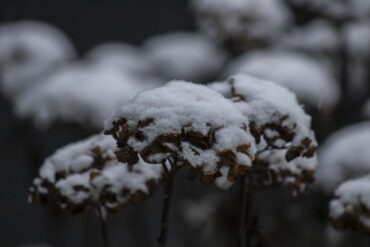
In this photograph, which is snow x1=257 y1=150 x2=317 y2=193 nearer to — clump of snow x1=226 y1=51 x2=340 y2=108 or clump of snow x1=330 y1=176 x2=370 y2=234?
clump of snow x1=330 y1=176 x2=370 y2=234

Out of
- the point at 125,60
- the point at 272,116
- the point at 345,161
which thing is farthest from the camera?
the point at 125,60

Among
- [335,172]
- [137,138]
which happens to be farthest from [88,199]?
[335,172]

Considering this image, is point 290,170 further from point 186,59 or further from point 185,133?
point 186,59

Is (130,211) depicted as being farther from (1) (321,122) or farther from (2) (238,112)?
(2) (238,112)

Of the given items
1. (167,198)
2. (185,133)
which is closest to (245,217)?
(167,198)

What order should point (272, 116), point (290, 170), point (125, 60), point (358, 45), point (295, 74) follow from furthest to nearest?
1. point (125, 60)
2. point (358, 45)
3. point (295, 74)
4. point (290, 170)
5. point (272, 116)

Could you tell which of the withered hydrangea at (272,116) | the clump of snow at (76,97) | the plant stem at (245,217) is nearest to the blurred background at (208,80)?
the clump of snow at (76,97)

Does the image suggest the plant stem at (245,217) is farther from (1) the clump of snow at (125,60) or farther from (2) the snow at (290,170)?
(1) the clump of snow at (125,60)
